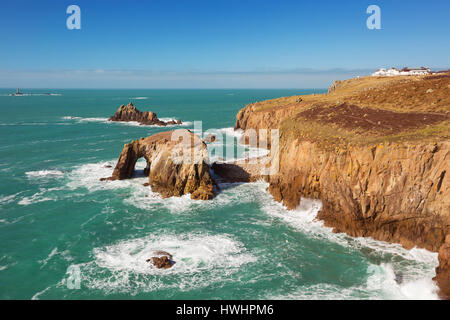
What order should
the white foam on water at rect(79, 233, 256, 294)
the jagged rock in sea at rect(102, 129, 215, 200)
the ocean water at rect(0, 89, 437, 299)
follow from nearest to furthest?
the ocean water at rect(0, 89, 437, 299)
the white foam on water at rect(79, 233, 256, 294)
the jagged rock in sea at rect(102, 129, 215, 200)

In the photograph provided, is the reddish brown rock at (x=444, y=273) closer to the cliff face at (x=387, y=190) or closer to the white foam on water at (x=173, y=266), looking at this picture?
the cliff face at (x=387, y=190)

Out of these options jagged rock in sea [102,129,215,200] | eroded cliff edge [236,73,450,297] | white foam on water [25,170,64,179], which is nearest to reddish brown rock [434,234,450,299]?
eroded cliff edge [236,73,450,297]

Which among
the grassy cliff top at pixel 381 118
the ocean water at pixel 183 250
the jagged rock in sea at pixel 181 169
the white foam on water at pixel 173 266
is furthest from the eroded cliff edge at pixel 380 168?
the white foam on water at pixel 173 266

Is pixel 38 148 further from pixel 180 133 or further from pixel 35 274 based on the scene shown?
pixel 35 274

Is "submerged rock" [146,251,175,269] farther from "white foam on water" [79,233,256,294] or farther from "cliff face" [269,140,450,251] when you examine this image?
"cliff face" [269,140,450,251]
